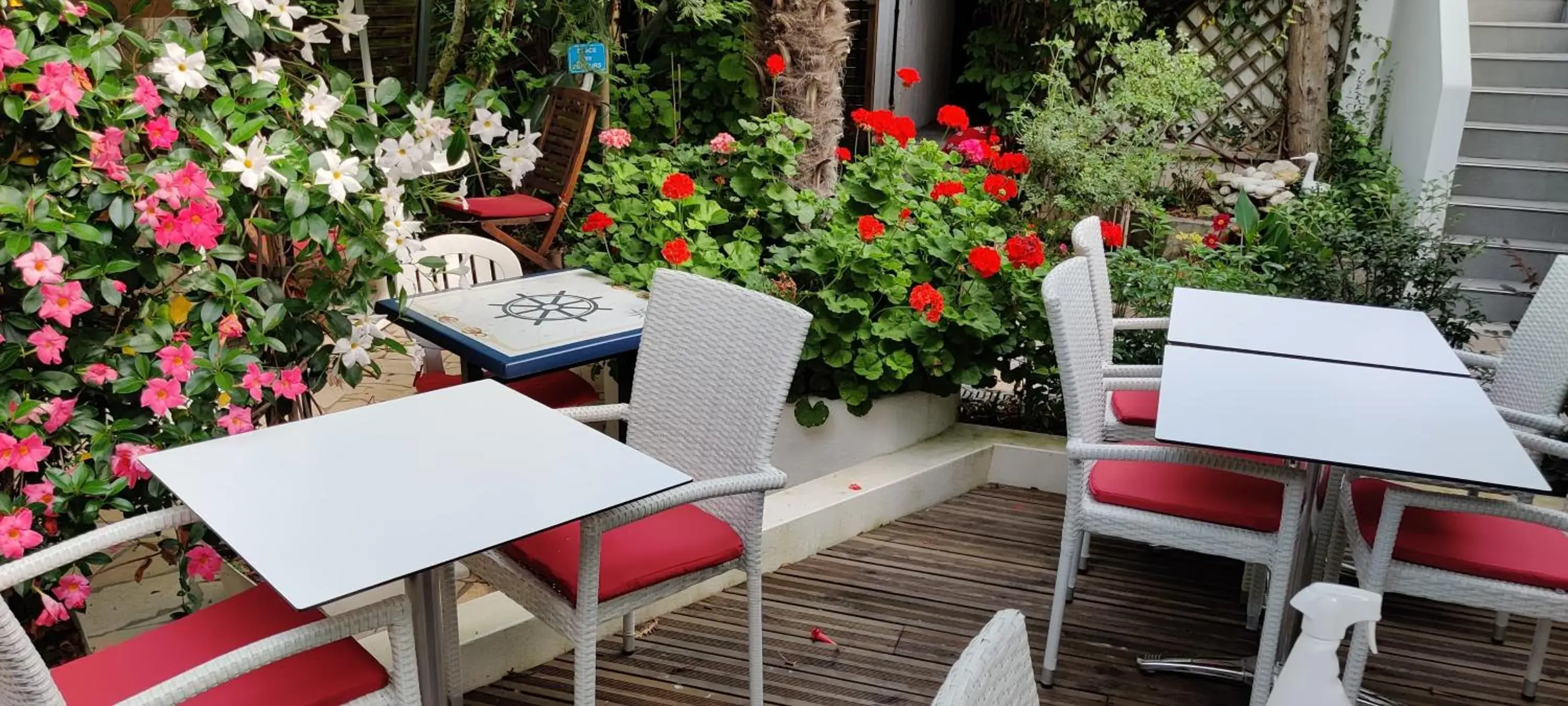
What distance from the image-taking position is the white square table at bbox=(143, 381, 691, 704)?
1480 mm

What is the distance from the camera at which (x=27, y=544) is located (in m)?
1.71

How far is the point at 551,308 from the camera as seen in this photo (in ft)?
9.71

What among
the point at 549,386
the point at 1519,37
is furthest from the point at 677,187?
the point at 1519,37

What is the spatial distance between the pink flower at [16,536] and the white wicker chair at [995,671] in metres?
1.45

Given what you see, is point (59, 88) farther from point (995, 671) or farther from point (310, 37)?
point (995, 671)

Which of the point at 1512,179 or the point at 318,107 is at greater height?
the point at 318,107

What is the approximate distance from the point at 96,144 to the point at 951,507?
238 cm

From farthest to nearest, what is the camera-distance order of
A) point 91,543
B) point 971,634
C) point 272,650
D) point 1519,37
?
point 1519,37
point 971,634
point 91,543
point 272,650

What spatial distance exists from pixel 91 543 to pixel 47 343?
36 cm

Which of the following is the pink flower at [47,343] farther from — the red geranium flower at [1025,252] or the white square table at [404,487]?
the red geranium flower at [1025,252]

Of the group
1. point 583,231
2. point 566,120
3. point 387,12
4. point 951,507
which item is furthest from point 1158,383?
point 387,12

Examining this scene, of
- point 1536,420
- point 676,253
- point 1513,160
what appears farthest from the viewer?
point 1513,160

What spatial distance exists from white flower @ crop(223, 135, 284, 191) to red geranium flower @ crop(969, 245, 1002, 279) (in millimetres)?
1826

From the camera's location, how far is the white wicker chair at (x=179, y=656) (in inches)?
55.7
